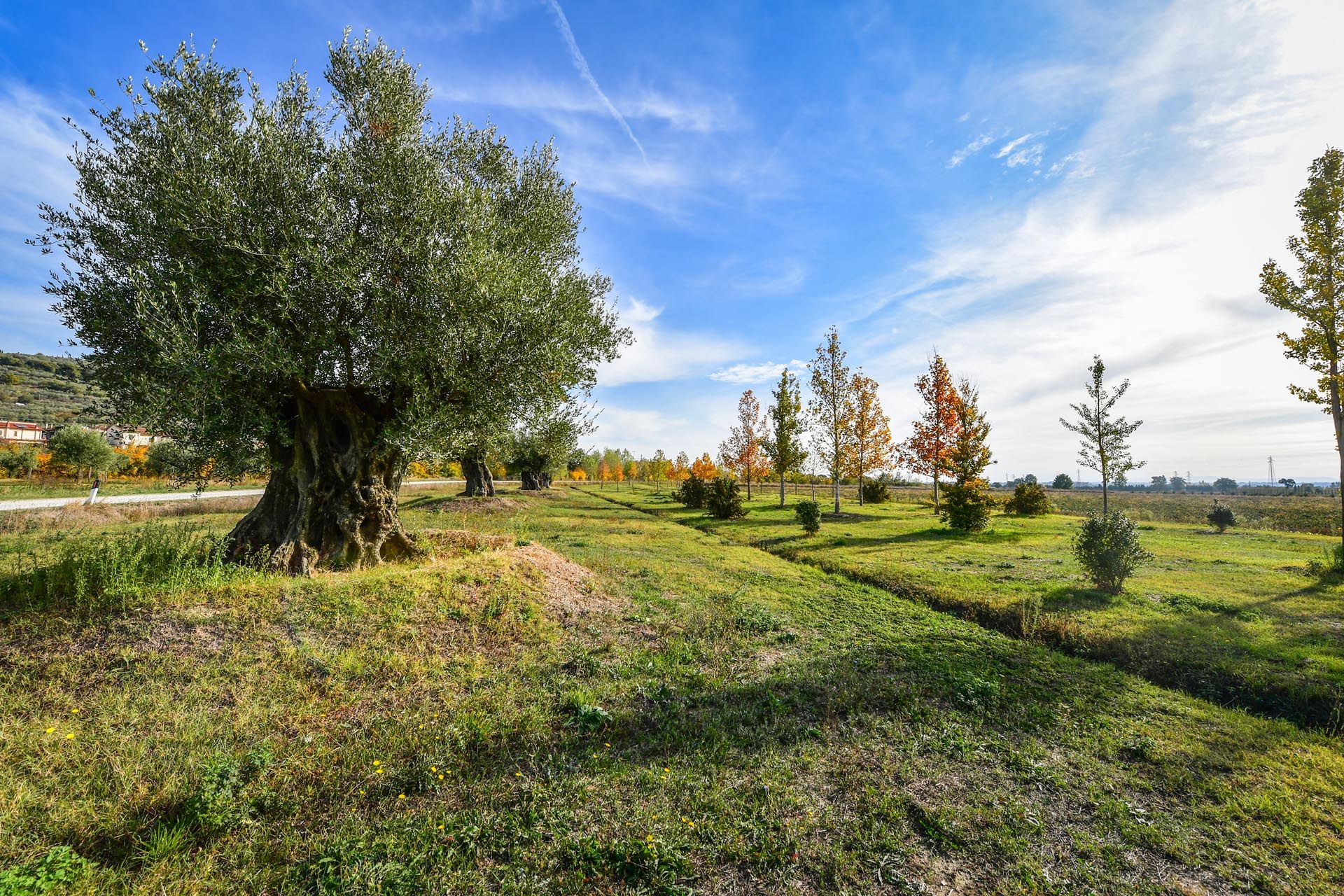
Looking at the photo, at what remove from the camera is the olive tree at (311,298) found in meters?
9.35

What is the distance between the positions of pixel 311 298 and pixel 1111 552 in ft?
73.5

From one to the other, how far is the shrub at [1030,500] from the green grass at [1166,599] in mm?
9758

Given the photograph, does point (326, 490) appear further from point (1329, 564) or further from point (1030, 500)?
point (1030, 500)

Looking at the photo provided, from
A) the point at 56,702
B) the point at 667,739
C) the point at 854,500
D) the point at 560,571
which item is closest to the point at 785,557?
the point at 560,571

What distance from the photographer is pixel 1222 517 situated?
27812mm

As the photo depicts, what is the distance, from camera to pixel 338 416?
39.6 feet

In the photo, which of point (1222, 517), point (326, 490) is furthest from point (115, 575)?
point (1222, 517)

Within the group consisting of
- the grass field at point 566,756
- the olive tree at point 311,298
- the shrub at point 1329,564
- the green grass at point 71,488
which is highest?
the olive tree at point 311,298

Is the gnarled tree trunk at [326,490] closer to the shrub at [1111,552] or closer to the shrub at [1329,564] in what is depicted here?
the shrub at [1111,552]

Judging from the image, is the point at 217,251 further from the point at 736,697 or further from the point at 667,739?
the point at 736,697

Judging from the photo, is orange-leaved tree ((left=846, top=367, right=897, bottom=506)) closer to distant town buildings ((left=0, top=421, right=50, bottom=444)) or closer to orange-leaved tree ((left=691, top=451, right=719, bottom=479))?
orange-leaved tree ((left=691, top=451, right=719, bottom=479))

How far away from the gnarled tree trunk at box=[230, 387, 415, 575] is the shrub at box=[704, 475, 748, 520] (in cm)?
2571

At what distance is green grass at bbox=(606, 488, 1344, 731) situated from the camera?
29.0 feet

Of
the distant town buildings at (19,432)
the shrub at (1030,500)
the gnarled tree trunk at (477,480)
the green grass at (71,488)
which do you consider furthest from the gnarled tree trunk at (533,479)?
the distant town buildings at (19,432)
